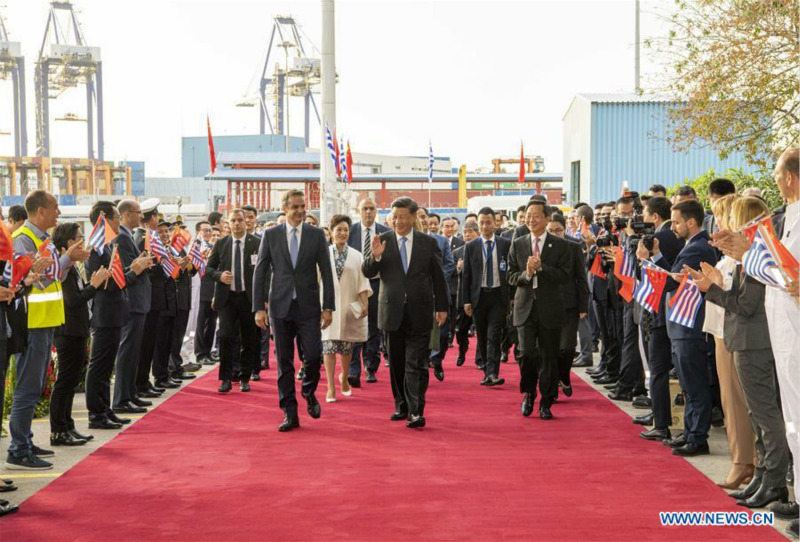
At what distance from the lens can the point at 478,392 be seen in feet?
33.4

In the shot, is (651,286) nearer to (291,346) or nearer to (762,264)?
(762,264)

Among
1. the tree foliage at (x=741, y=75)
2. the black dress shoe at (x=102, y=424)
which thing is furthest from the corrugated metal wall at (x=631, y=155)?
the black dress shoe at (x=102, y=424)

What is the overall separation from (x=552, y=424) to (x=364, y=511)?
3202mm

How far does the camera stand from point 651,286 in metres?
6.96

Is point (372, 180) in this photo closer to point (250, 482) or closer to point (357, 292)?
point (357, 292)

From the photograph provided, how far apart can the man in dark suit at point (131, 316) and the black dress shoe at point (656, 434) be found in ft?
15.5

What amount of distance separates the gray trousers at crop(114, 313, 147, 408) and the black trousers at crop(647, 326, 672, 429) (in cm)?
476

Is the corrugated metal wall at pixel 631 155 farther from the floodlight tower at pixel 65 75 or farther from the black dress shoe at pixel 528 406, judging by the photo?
the floodlight tower at pixel 65 75

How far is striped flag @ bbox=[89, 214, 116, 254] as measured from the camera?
7.97 meters

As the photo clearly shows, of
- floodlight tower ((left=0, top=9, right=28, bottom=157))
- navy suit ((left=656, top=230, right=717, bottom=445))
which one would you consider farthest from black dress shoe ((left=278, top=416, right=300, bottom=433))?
floodlight tower ((left=0, top=9, right=28, bottom=157))

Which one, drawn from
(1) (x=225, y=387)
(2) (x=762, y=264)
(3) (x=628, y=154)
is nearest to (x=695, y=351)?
(2) (x=762, y=264)

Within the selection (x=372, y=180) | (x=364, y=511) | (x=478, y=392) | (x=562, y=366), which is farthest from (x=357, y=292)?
(x=372, y=180)

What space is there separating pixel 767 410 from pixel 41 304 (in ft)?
16.1

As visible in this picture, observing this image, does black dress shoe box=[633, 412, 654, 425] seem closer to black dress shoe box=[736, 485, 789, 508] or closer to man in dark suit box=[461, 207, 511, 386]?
black dress shoe box=[736, 485, 789, 508]
